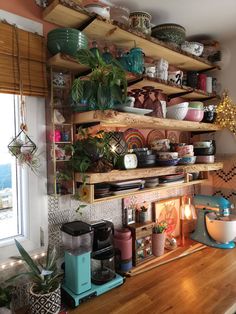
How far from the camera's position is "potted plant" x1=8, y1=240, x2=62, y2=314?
1.06 m

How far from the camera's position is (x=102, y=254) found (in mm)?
1373

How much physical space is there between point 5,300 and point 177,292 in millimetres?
848

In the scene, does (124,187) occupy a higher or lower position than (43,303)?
higher

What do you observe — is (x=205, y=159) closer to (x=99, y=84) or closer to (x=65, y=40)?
(x=99, y=84)

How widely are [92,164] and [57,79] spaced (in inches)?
19.3

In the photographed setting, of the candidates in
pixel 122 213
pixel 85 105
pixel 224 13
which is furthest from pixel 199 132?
pixel 85 105

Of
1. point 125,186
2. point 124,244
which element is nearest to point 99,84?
point 125,186

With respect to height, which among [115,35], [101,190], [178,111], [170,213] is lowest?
[170,213]

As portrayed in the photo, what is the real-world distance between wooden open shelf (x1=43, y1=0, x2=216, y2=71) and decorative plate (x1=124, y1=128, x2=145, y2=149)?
551mm

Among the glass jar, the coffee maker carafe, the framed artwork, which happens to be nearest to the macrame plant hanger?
the coffee maker carafe

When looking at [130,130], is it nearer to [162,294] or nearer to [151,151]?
[151,151]

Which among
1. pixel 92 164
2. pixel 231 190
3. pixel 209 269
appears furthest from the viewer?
pixel 231 190

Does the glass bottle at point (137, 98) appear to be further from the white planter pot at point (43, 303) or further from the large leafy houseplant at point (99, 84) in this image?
the white planter pot at point (43, 303)

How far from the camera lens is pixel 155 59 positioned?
68.7 inches
